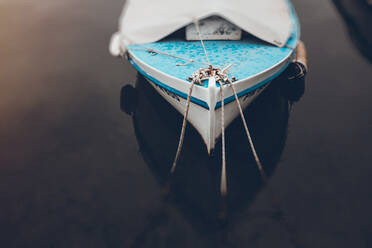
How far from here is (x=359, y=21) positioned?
12781 millimetres

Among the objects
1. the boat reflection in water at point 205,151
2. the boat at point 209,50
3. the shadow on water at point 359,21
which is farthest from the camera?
the shadow on water at point 359,21

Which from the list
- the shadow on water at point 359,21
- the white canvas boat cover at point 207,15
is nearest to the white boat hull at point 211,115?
the white canvas boat cover at point 207,15

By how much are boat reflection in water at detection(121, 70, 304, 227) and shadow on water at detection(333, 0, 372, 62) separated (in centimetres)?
436


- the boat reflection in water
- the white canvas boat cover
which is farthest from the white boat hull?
the white canvas boat cover

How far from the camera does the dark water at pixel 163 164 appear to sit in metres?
5.23

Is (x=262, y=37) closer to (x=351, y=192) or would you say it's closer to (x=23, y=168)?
(x=351, y=192)

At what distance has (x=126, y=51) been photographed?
846cm

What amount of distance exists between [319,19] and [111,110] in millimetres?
11105

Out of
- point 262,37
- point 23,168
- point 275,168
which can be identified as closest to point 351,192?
point 275,168

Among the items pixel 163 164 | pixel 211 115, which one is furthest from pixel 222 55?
pixel 163 164

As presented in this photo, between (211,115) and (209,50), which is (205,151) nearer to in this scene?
(211,115)

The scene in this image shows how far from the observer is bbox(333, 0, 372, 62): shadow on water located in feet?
36.2

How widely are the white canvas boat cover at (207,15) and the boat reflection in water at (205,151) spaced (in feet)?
5.33

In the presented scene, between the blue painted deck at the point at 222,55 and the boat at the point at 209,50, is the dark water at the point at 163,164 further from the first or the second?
the blue painted deck at the point at 222,55
